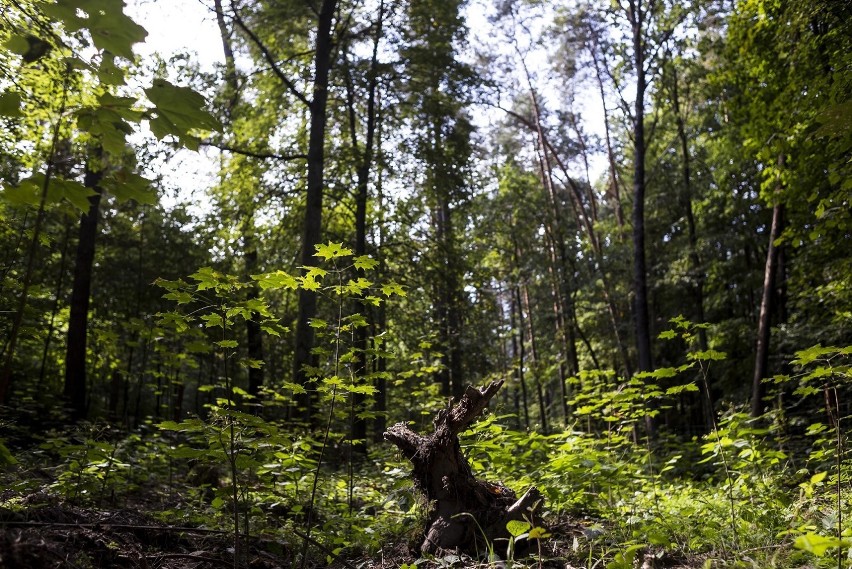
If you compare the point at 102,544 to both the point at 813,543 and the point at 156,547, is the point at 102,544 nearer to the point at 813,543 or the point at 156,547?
the point at 156,547

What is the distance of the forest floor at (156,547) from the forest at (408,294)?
2 centimetres

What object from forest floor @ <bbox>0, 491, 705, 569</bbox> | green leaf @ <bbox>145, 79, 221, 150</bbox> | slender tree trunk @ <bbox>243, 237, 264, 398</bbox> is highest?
slender tree trunk @ <bbox>243, 237, 264, 398</bbox>

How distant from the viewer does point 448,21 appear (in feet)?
34.0

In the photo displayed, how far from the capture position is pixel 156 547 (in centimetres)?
320

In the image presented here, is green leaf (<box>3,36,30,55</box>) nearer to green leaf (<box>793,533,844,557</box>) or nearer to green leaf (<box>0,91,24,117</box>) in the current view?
green leaf (<box>0,91,24,117</box>)

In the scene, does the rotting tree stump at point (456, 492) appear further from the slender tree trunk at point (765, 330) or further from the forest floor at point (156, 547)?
the slender tree trunk at point (765, 330)

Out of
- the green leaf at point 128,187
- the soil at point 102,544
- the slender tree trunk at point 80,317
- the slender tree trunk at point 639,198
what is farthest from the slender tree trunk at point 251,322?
the green leaf at point 128,187

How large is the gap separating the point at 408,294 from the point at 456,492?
6.75 meters

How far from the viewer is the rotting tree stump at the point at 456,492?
328 cm

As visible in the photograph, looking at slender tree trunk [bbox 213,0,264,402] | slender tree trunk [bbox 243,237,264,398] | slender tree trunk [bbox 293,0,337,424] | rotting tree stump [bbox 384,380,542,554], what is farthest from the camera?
slender tree trunk [bbox 243,237,264,398]

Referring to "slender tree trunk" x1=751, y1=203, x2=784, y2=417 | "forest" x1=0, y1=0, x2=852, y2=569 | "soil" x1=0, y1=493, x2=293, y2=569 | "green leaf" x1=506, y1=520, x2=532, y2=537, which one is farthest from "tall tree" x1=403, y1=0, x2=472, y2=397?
"green leaf" x1=506, y1=520, x2=532, y2=537

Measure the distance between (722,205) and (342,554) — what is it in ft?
48.6

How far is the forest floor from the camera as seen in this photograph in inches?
94.2

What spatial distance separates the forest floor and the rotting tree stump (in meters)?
0.19
